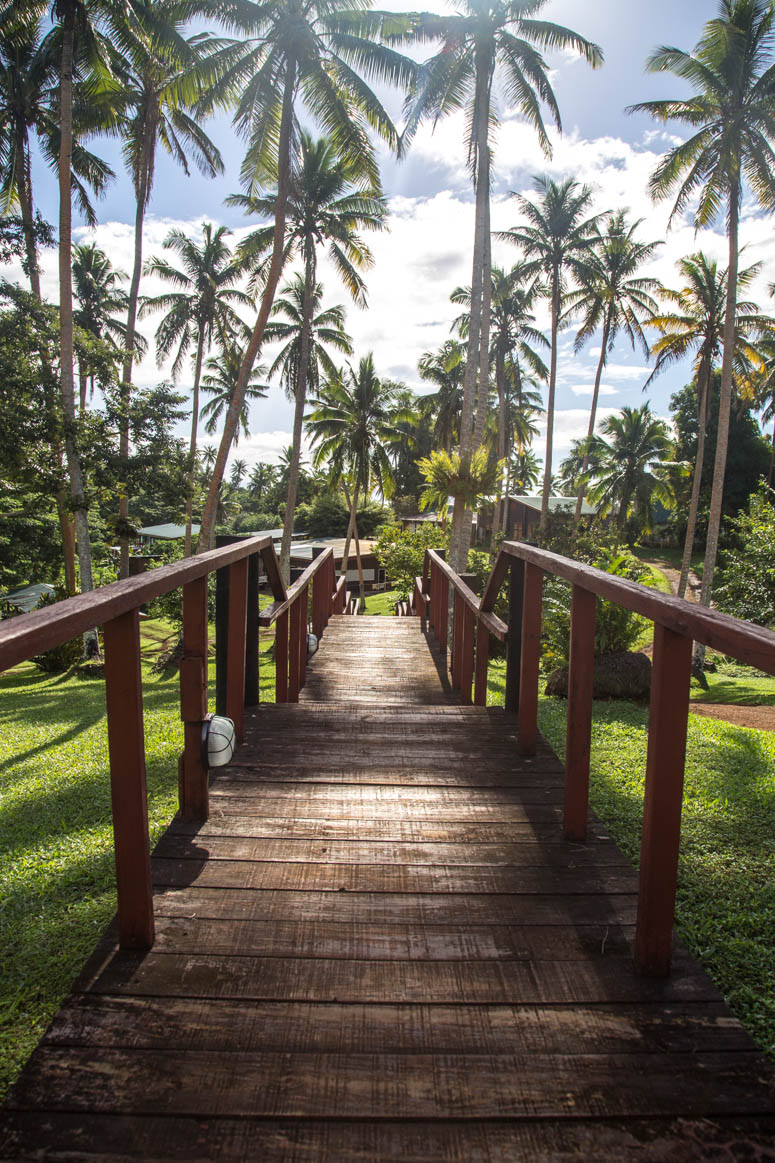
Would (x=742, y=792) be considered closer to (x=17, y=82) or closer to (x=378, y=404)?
(x=17, y=82)

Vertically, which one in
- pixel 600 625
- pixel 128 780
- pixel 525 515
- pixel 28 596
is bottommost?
pixel 28 596

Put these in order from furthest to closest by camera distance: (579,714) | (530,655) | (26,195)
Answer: (26,195), (530,655), (579,714)

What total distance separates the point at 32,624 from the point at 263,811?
1543 millimetres

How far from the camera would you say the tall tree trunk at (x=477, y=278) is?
49.1 ft

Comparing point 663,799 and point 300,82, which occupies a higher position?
point 300,82

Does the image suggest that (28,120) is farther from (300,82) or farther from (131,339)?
(300,82)

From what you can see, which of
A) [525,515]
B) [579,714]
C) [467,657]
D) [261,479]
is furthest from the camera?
[261,479]

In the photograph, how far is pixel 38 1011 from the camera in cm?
205

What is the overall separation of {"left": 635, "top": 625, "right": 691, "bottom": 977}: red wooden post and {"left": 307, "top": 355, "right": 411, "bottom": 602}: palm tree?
88.5ft

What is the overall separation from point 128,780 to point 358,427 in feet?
94.6

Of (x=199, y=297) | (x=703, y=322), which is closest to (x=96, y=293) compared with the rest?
(x=199, y=297)

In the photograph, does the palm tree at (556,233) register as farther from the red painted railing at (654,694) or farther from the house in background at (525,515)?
the red painted railing at (654,694)

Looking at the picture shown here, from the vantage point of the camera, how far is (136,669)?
1.76 meters

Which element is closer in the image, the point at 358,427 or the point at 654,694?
the point at 654,694
